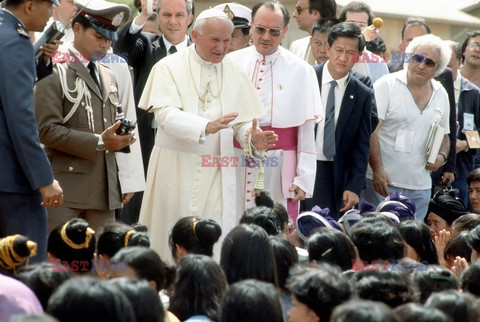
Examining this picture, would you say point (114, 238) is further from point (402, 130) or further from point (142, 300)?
point (402, 130)

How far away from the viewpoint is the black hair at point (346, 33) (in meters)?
8.51

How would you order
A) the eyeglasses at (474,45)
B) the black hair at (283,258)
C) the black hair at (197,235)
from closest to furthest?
1. the black hair at (283,258)
2. the black hair at (197,235)
3. the eyeglasses at (474,45)

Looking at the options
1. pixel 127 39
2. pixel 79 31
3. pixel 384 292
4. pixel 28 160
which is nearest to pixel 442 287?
pixel 384 292

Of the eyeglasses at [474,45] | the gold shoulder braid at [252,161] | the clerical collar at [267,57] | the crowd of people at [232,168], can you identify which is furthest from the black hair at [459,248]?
the eyeglasses at [474,45]

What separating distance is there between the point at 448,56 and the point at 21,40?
4.47 meters

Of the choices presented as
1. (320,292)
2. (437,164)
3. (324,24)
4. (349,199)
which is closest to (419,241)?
(349,199)

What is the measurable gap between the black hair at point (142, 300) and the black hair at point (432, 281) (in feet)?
4.84

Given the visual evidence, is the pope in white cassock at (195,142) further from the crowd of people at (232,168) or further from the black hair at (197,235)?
the black hair at (197,235)

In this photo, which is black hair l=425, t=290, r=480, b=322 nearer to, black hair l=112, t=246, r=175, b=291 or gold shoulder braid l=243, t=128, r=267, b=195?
black hair l=112, t=246, r=175, b=291

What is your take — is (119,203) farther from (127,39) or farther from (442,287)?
(442,287)

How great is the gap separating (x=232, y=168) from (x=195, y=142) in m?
0.36

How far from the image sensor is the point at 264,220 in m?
6.35

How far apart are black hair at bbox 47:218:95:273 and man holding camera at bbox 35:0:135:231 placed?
1236 millimetres

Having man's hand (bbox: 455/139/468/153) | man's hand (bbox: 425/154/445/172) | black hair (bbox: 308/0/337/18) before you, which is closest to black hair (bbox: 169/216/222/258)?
man's hand (bbox: 425/154/445/172)
